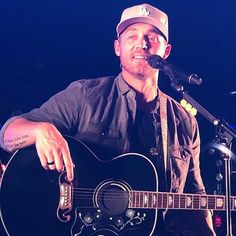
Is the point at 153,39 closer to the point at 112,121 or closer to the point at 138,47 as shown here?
the point at 138,47

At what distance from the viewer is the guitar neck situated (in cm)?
222

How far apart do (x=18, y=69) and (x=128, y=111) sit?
63 cm

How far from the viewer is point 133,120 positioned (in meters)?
2.35

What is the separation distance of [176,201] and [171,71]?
699 mm

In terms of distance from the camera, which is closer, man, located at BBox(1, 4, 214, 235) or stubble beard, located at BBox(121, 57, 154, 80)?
man, located at BBox(1, 4, 214, 235)

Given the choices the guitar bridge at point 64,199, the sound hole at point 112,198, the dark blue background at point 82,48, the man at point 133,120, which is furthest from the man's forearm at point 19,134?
the sound hole at point 112,198

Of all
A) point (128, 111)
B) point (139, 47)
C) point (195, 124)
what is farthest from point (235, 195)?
point (139, 47)

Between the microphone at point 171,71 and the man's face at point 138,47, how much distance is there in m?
0.10

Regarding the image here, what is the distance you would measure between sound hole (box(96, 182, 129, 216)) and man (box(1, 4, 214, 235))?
16cm

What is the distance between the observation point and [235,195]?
2.53 m

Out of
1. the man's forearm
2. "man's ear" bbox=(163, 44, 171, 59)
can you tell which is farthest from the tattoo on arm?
"man's ear" bbox=(163, 44, 171, 59)

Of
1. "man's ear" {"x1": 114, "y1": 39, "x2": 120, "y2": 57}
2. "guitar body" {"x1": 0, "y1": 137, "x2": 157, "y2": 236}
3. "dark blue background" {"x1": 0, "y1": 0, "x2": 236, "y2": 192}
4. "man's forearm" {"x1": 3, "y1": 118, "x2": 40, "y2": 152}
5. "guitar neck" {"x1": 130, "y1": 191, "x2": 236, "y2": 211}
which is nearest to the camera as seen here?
"guitar body" {"x1": 0, "y1": 137, "x2": 157, "y2": 236}

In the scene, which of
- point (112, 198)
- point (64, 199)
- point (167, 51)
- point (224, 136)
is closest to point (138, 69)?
point (167, 51)

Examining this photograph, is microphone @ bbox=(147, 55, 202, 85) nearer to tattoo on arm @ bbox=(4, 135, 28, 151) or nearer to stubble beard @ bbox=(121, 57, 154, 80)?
stubble beard @ bbox=(121, 57, 154, 80)
